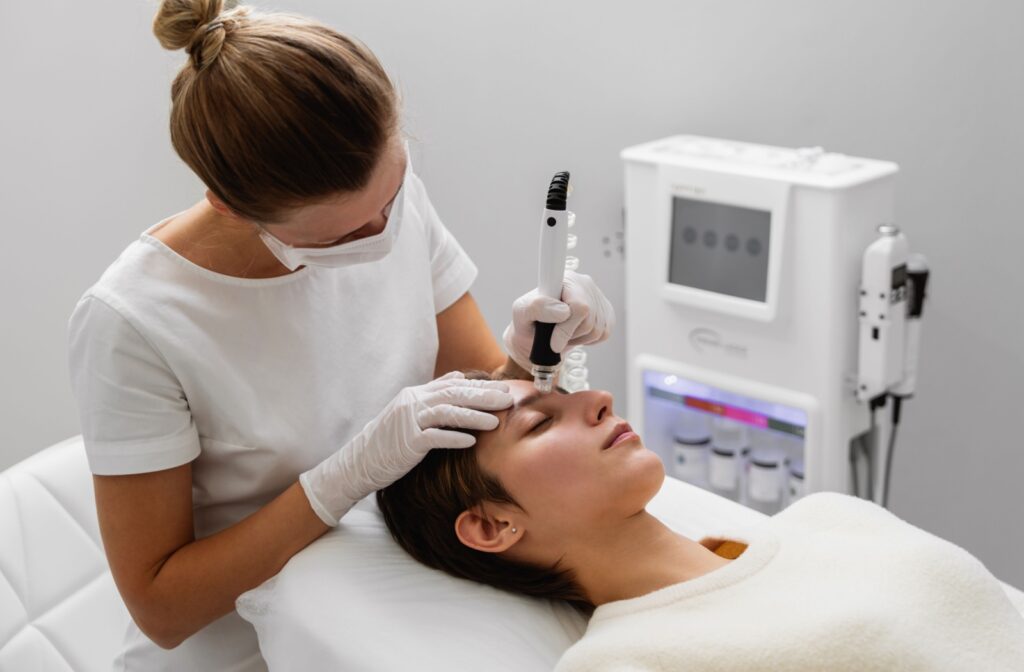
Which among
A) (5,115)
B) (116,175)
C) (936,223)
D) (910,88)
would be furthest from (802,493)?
(5,115)

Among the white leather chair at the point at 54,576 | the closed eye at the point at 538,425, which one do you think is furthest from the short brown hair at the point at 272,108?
the white leather chair at the point at 54,576

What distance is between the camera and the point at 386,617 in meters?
1.28

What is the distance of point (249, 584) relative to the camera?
1.33m

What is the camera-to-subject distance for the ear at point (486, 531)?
1.34m

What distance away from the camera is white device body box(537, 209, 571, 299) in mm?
1248

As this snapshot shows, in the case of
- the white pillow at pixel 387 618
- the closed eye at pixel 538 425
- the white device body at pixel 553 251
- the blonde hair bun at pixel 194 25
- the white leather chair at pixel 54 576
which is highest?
the blonde hair bun at pixel 194 25

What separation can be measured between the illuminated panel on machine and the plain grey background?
36 cm

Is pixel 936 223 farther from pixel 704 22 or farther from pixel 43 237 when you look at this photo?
pixel 43 237

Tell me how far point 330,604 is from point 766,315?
1100mm

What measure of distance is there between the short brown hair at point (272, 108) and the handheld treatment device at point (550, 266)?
0.67 feet

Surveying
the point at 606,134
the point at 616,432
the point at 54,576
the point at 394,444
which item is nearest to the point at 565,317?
the point at 616,432

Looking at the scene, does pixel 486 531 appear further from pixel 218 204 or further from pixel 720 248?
pixel 720 248

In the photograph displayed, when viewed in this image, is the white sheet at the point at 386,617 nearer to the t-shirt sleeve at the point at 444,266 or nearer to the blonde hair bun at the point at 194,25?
the t-shirt sleeve at the point at 444,266

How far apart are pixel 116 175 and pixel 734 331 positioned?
155 centimetres
